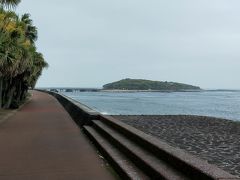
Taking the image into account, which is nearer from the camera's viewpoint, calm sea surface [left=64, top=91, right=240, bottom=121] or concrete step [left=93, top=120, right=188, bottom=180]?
concrete step [left=93, top=120, right=188, bottom=180]

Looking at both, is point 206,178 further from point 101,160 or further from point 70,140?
point 70,140

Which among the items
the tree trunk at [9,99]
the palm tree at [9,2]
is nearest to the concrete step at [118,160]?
the palm tree at [9,2]

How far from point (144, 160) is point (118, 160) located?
125 cm

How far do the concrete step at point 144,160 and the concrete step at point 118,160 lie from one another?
0.11m

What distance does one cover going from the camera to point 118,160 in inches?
404

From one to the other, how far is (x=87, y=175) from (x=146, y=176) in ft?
4.47

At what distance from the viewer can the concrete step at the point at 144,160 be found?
7.85 metres

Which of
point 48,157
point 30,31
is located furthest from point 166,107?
point 48,157

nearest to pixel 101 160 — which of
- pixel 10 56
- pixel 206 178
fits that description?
pixel 206 178

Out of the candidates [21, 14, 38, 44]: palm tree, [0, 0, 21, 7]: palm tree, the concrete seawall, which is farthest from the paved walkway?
[21, 14, 38, 44]: palm tree

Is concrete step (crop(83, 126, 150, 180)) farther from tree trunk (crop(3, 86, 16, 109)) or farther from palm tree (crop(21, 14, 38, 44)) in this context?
palm tree (crop(21, 14, 38, 44))

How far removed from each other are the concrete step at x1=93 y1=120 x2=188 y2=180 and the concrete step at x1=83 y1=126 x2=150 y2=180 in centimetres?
11

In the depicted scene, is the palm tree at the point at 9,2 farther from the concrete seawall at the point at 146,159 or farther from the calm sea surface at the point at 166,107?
the calm sea surface at the point at 166,107

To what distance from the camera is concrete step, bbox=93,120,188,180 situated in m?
7.85
